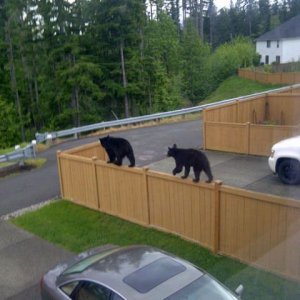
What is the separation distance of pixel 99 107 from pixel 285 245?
25407mm

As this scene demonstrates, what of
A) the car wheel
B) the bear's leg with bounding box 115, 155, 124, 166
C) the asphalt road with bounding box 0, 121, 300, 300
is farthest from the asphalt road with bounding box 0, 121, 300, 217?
the bear's leg with bounding box 115, 155, 124, 166

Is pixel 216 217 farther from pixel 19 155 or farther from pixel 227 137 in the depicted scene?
pixel 19 155

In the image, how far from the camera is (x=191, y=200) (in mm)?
6527

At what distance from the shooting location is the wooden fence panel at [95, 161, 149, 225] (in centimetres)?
739

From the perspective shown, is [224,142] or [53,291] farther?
[224,142]

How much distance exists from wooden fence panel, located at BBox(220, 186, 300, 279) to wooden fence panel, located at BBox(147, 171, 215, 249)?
278 mm

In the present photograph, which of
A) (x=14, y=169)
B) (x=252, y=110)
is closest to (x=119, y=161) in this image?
(x=14, y=169)

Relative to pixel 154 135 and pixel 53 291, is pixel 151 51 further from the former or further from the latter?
pixel 53 291

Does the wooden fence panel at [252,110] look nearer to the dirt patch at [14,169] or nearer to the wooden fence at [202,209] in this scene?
the dirt patch at [14,169]

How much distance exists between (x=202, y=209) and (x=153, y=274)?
2.66 m

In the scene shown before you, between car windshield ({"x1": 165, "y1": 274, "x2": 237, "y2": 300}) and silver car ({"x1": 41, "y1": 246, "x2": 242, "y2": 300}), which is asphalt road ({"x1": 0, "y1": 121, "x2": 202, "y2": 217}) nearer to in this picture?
silver car ({"x1": 41, "y1": 246, "x2": 242, "y2": 300})

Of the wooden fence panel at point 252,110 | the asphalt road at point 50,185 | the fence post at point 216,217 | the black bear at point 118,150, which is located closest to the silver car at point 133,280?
the asphalt road at point 50,185

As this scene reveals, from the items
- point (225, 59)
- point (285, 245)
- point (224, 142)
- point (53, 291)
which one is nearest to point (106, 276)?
point (53, 291)

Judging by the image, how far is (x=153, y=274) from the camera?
12.7ft
